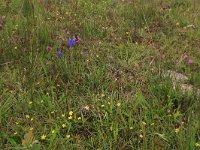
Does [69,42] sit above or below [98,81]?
above

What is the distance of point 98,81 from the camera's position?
2883mm

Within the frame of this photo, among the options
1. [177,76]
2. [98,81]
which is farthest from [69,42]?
[177,76]

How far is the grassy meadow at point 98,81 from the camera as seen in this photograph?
2.23m

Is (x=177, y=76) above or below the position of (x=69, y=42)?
below

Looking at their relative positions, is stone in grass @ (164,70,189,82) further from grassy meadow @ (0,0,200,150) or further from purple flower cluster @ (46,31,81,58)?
purple flower cluster @ (46,31,81,58)

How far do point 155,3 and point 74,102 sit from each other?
3.03m

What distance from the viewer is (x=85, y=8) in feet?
15.2

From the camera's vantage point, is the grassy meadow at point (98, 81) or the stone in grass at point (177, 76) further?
the stone in grass at point (177, 76)

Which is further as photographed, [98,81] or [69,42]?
[69,42]

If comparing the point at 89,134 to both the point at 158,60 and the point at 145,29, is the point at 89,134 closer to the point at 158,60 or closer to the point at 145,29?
the point at 158,60

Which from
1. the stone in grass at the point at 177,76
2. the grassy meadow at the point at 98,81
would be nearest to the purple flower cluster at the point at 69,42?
the grassy meadow at the point at 98,81

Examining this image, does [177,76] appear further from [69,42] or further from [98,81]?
[69,42]

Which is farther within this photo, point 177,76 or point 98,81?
point 177,76

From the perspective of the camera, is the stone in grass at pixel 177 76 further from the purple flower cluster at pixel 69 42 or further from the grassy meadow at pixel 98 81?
the purple flower cluster at pixel 69 42
